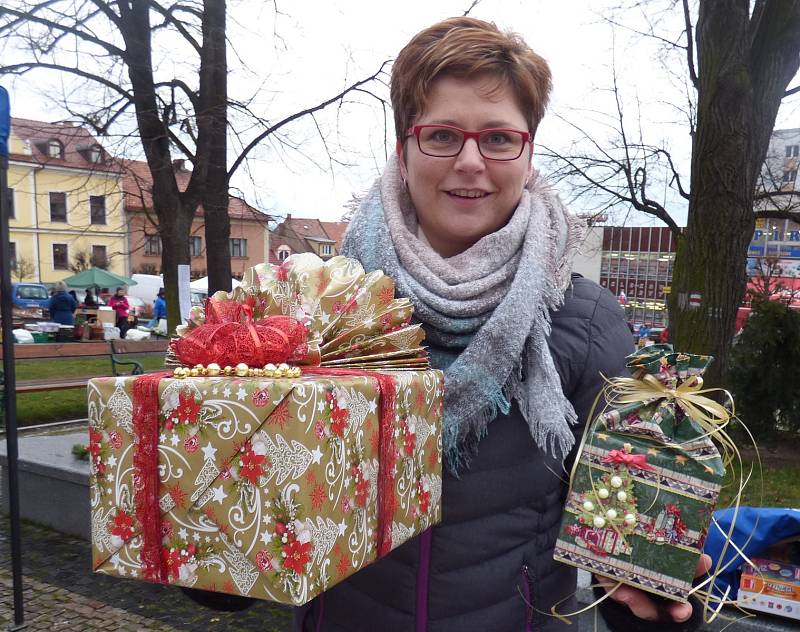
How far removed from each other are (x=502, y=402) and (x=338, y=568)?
531 mm

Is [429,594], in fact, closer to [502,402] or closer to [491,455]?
[491,455]

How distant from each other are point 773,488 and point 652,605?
221 inches

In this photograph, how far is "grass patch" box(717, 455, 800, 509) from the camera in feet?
16.8

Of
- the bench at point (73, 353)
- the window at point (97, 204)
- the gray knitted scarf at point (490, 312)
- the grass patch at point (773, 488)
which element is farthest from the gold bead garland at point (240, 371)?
the window at point (97, 204)

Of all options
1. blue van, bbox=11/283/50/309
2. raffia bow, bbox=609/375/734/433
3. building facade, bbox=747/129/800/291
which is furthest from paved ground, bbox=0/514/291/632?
blue van, bbox=11/283/50/309

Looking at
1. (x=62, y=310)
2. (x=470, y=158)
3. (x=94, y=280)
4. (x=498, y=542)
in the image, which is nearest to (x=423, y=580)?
(x=498, y=542)

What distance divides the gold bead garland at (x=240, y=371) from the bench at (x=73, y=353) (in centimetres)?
688

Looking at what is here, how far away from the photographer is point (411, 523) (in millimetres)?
1280

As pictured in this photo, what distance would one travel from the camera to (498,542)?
1457 millimetres

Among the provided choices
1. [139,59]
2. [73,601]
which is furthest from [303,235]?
[73,601]

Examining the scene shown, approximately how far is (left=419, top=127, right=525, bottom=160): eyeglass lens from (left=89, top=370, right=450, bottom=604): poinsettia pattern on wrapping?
56 centimetres

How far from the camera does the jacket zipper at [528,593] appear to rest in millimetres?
1466

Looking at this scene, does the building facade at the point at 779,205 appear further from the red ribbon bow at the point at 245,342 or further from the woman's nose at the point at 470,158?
the red ribbon bow at the point at 245,342

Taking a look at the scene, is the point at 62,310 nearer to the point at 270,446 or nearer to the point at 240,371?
the point at 240,371
